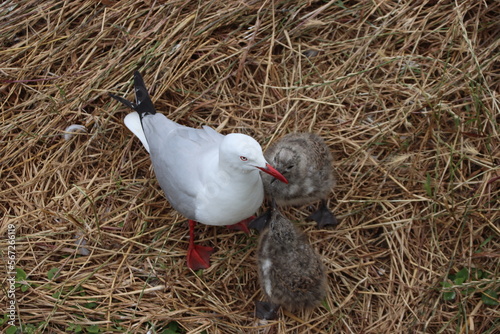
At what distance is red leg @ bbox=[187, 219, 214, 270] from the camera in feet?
11.4

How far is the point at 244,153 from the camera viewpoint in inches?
109

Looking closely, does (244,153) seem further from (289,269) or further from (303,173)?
(289,269)

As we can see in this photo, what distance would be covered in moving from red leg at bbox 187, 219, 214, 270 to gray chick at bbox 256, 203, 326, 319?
19.7 inches

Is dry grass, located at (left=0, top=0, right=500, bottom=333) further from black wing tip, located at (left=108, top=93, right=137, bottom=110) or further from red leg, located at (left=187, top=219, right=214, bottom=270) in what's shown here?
black wing tip, located at (left=108, top=93, right=137, bottom=110)

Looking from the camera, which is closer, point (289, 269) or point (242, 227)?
point (289, 269)

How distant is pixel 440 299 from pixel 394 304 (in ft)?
0.99

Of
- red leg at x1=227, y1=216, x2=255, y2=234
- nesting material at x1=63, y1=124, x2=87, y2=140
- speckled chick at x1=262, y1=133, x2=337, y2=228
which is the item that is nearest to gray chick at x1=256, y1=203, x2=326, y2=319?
speckled chick at x1=262, y1=133, x2=337, y2=228

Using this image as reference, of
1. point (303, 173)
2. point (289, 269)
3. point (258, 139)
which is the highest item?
point (303, 173)

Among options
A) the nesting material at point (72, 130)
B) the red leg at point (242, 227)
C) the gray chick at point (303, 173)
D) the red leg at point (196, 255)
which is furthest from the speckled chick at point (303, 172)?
the nesting material at point (72, 130)

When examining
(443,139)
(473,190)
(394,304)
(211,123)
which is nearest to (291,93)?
(211,123)

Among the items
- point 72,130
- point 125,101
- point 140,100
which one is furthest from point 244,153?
point 72,130

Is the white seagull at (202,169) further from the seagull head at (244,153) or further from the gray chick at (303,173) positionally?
Answer: the gray chick at (303,173)

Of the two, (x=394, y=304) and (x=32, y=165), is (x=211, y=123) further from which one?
(x=394, y=304)

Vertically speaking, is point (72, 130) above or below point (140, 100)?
below
